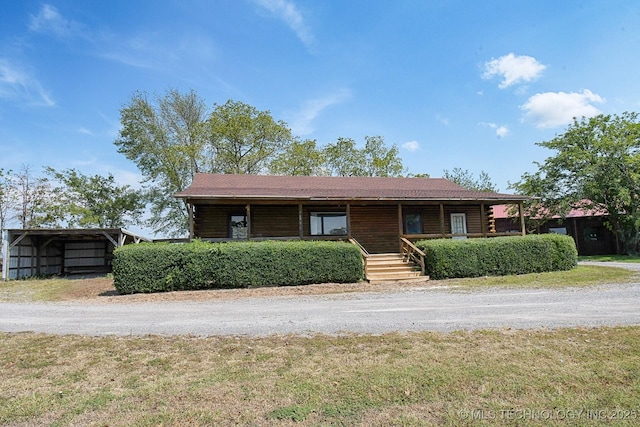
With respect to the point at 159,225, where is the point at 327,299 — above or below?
below

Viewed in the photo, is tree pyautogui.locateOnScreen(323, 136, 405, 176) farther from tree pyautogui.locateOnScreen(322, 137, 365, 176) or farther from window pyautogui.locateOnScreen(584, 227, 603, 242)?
window pyautogui.locateOnScreen(584, 227, 603, 242)

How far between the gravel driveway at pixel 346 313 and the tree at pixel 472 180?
33030mm

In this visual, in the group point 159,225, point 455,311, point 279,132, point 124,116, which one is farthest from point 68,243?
point 455,311

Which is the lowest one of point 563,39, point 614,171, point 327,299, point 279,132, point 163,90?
point 327,299

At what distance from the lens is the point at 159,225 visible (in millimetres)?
32312

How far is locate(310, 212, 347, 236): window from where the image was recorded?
17.9m

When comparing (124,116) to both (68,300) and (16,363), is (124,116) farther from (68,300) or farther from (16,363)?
(16,363)

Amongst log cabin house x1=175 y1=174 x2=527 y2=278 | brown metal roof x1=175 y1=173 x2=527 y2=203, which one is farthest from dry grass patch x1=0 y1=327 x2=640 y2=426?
brown metal roof x1=175 y1=173 x2=527 y2=203

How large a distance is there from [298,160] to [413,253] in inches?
736

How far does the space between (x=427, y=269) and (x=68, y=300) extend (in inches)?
460

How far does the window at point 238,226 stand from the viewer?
17047 millimetres

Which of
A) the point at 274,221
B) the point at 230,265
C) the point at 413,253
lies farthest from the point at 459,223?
the point at 230,265

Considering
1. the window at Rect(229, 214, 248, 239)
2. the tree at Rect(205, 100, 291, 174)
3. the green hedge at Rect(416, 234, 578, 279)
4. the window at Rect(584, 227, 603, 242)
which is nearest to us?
the green hedge at Rect(416, 234, 578, 279)

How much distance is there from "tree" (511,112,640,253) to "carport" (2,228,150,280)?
85.9 feet
